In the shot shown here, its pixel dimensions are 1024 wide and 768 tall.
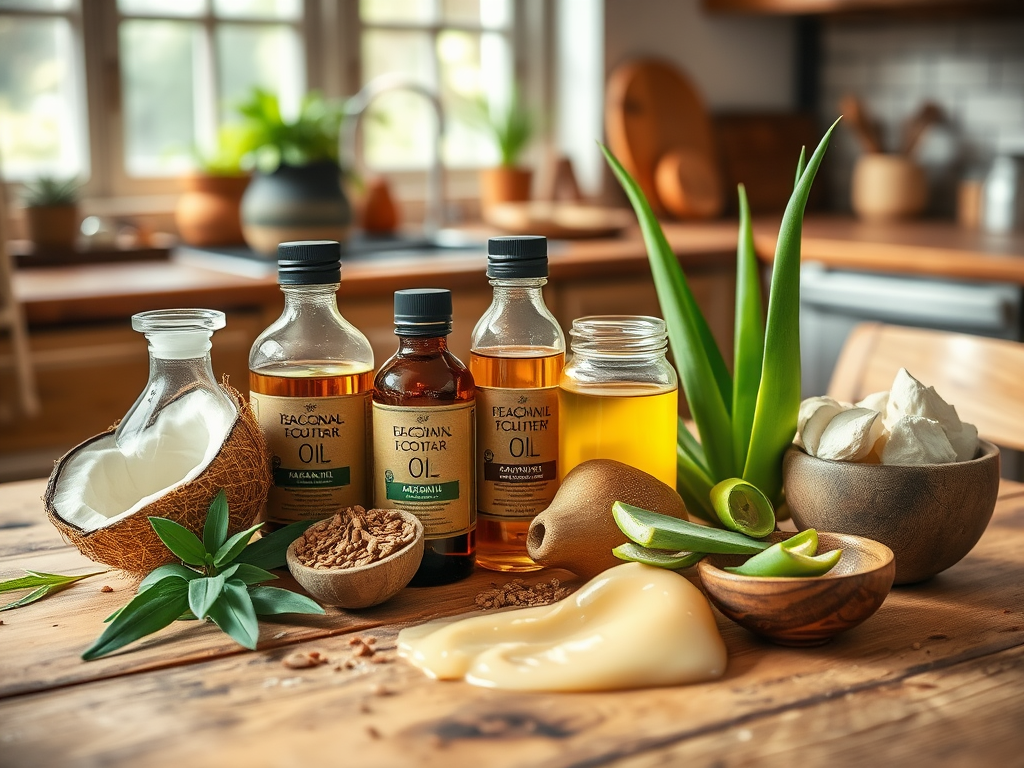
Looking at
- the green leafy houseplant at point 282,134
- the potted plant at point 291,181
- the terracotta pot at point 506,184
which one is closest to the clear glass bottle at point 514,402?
the potted plant at point 291,181

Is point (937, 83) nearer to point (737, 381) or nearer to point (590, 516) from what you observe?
point (737, 381)

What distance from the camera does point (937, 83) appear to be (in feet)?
10.6

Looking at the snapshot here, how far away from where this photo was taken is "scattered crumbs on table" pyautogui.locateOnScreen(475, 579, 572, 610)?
2.72 feet

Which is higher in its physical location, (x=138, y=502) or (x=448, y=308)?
(x=448, y=308)

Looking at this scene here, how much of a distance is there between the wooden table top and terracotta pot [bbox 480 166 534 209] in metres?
2.50

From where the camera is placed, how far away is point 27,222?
253 cm

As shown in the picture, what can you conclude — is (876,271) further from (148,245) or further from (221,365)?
(148,245)

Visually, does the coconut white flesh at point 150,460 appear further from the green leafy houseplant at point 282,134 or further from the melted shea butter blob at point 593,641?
the green leafy houseplant at point 282,134

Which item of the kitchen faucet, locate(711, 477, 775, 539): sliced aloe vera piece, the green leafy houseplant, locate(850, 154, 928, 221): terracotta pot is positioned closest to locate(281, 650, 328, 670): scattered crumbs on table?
locate(711, 477, 775, 539): sliced aloe vera piece

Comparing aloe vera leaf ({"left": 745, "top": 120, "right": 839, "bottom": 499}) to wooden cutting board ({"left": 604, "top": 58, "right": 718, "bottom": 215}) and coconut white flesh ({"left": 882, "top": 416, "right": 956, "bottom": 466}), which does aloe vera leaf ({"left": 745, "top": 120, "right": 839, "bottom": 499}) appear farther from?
wooden cutting board ({"left": 604, "top": 58, "right": 718, "bottom": 215})

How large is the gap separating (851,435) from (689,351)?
19cm

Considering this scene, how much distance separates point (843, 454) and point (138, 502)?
538 mm

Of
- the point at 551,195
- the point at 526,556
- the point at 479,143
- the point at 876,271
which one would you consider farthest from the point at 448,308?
the point at 479,143

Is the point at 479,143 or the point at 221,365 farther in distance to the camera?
the point at 479,143
